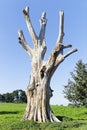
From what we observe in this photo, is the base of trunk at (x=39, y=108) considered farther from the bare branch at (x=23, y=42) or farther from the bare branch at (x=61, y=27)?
the bare branch at (x=61, y=27)

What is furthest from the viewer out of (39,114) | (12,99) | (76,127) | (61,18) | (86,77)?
(12,99)

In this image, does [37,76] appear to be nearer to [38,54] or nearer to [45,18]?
Result: [38,54]

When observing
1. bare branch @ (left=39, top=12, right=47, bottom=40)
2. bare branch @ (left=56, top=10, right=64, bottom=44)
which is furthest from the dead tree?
bare branch @ (left=39, top=12, right=47, bottom=40)

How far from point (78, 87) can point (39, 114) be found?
21346mm

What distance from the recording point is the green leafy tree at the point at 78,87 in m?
45.7

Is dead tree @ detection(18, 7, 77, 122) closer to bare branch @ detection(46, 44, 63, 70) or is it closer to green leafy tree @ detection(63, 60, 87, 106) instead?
bare branch @ detection(46, 44, 63, 70)

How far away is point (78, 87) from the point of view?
1805 inches

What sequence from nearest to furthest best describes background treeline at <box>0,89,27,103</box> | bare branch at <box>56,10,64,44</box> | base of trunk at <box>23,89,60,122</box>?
base of trunk at <box>23,89,60,122</box> → bare branch at <box>56,10,64,44</box> → background treeline at <box>0,89,27,103</box>

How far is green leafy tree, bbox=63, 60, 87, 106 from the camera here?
1797 inches

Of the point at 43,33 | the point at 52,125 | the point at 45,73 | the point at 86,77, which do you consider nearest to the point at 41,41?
the point at 43,33

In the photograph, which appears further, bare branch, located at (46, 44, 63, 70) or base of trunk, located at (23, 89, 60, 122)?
base of trunk, located at (23, 89, 60, 122)

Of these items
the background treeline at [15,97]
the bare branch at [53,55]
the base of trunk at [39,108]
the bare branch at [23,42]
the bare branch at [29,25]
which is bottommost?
the base of trunk at [39,108]

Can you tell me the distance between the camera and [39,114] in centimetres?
2491

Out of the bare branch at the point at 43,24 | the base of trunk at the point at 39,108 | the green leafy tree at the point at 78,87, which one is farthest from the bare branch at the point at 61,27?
the green leafy tree at the point at 78,87
